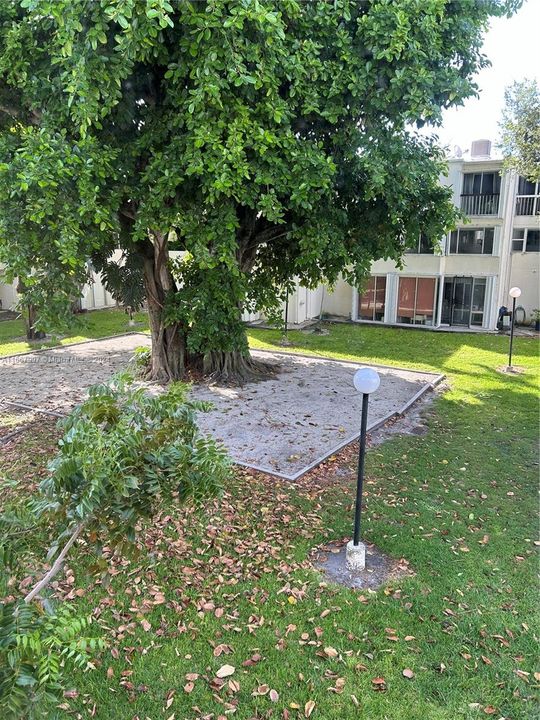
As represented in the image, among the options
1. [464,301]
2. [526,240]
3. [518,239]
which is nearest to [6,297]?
[464,301]

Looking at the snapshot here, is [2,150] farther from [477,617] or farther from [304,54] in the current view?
[477,617]

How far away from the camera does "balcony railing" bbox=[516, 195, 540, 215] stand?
A: 1961 centimetres

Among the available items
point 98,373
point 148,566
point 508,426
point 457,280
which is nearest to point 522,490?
point 508,426

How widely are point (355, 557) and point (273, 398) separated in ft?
18.2

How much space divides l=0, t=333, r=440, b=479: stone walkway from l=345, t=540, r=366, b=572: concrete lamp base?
192 cm

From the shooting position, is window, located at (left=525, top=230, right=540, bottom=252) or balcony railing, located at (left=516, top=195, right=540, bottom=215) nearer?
balcony railing, located at (left=516, top=195, right=540, bottom=215)

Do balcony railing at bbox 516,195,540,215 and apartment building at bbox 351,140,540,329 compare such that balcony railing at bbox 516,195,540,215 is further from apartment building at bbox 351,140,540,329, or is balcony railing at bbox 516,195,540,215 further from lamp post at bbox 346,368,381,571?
lamp post at bbox 346,368,381,571

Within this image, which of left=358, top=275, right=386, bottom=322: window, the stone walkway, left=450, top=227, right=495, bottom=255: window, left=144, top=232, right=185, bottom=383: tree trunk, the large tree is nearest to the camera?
the large tree

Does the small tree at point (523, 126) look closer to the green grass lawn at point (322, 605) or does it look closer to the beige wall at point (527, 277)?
the beige wall at point (527, 277)

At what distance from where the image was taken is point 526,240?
20188 millimetres

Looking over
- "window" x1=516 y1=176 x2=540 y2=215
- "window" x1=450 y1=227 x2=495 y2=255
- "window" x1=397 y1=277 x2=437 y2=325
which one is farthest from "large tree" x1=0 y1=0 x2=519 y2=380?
"window" x1=516 y1=176 x2=540 y2=215

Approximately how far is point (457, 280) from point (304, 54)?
15014 mm

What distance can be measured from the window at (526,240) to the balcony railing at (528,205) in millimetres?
667

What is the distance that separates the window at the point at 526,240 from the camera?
2006 cm
